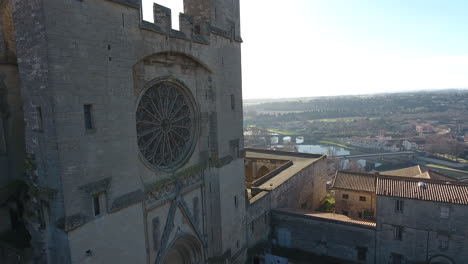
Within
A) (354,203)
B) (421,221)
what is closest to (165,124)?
(421,221)

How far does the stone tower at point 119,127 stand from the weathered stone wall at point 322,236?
26.8ft

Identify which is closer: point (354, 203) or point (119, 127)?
point (119, 127)

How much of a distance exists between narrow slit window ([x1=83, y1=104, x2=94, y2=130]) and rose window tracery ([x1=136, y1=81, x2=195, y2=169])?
9.42 feet

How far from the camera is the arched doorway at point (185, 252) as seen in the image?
15.9 m

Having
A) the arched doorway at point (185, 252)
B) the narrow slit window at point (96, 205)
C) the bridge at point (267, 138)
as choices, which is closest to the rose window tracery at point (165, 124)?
the narrow slit window at point (96, 205)

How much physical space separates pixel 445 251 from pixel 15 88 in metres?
25.6

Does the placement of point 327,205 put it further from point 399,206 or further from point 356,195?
point 399,206

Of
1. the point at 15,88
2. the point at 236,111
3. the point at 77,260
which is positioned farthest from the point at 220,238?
the point at 15,88

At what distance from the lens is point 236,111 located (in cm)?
1928

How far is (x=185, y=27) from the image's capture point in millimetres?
14672

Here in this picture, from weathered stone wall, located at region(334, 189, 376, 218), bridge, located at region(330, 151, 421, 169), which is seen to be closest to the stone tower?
weathered stone wall, located at region(334, 189, 376, 218)

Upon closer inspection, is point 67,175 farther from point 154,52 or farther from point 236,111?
point 236,111

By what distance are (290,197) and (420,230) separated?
1150 centimetres

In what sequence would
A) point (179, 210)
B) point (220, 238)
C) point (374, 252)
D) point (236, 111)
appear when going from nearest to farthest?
point (179, 210), point (220, 238), point (236, 111), point (374, 252)
